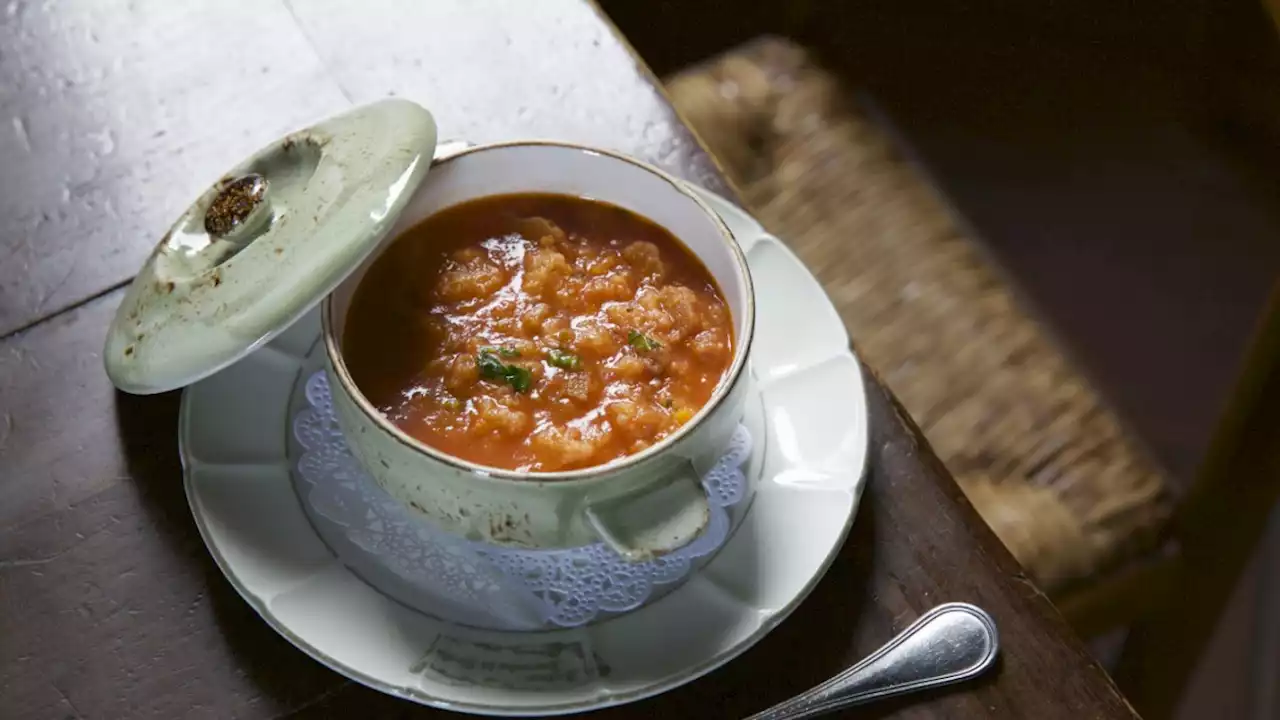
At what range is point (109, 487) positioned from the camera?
0.84m

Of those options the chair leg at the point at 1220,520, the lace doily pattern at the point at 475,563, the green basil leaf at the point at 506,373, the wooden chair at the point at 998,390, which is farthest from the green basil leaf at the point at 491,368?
the chair leg at the point at 1220,520

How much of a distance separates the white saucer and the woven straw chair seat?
0.45 meters

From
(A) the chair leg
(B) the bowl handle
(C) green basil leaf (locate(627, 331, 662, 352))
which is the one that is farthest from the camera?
(A) the chair leg

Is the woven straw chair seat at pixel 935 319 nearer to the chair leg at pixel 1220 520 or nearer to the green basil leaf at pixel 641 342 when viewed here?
the chair leg at pixel 1220 520

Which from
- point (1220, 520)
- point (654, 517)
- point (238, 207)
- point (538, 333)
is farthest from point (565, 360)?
point (1220, 520)

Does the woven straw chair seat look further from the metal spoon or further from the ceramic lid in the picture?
the ceramic lid

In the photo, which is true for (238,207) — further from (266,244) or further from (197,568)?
(197,568)

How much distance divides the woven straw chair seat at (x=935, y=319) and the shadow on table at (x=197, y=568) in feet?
2.46

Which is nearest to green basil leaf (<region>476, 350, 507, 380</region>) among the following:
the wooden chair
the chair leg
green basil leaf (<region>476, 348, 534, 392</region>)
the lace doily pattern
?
green basil leaf (<region>476, 348, 534, 392</region>)

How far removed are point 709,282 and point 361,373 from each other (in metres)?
0.25

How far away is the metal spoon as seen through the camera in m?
0.77

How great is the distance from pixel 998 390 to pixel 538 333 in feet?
2.25

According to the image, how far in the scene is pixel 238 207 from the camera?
0.79 m

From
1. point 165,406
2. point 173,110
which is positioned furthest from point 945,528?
point 173,110
